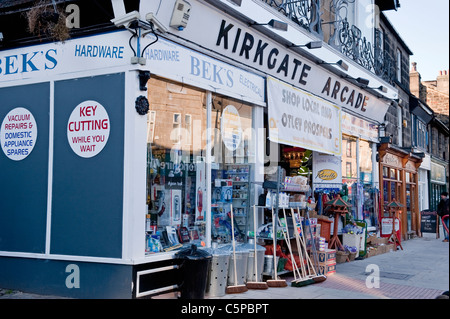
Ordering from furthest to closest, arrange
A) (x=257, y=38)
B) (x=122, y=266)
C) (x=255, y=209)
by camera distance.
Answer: (x=257, y=38) < (x=255, y=209) < (x=122, y=266)

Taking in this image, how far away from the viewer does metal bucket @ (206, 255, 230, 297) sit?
772 centimetres

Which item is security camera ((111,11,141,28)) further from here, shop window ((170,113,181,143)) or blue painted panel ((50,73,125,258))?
shop window ((170,113,181,143))

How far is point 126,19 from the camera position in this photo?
6.87 metres

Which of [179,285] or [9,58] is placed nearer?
[179,285]

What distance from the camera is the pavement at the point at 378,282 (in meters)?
7.99

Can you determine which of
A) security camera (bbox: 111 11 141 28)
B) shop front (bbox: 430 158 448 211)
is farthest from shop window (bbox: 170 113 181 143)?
shop front (bbox: 430 158 448 211)

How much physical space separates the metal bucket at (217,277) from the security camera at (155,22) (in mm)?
3455

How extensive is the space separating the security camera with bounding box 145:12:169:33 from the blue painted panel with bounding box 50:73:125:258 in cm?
85

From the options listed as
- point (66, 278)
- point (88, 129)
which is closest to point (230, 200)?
point (88, 129)

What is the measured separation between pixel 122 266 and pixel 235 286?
1.95m

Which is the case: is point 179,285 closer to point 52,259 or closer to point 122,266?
point 122,266

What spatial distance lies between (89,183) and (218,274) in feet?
7.78

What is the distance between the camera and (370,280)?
9703 millimetres

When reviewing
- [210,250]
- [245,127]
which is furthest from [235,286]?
[245,127]
